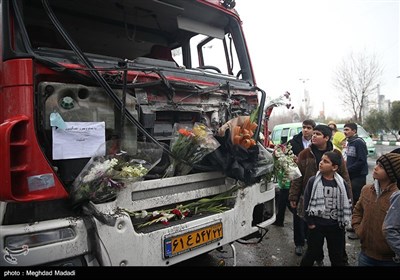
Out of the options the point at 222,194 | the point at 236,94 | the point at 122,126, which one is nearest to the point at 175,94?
the point at 122,126

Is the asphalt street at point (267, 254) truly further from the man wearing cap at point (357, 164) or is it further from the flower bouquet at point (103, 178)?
the flower bouquet at point (103, 178)

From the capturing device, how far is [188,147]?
7.58 ft

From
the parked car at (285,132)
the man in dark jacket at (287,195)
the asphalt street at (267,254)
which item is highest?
the parked car at (285,132)

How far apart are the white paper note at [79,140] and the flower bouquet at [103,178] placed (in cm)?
7

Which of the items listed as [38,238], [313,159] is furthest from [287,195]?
Result: [38,238]

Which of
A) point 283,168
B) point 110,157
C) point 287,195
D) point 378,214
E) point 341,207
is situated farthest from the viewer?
point 287,195

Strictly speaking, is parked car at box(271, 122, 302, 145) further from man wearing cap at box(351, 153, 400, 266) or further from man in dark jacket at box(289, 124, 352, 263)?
man wearing cap at box(351, 153, 400, 266)

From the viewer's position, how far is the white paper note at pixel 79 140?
183cm

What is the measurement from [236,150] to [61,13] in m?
2.37

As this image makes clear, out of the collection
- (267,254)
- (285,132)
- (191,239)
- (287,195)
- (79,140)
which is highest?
(285,132)

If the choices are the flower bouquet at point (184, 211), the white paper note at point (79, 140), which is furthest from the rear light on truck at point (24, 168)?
the flower bouquet at point (184, 211)

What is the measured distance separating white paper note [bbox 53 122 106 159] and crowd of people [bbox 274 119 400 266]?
6.64 feet

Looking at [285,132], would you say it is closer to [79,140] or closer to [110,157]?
[110,157]

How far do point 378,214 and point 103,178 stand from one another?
210cm
